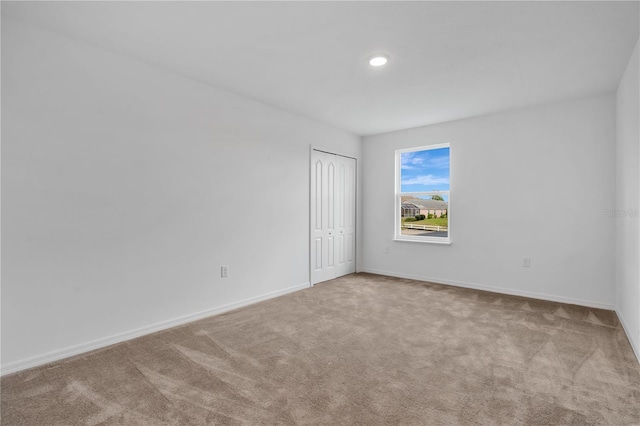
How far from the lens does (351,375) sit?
2266 mm

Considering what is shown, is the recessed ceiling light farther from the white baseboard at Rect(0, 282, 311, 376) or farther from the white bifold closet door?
the white baseboard at Rect(0, 282, 311, 376)

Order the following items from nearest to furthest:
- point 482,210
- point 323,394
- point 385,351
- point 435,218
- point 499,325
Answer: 1. point 323,394
2. point 385,351
3. point 499,325
4. point 482,210
5. point 435,218

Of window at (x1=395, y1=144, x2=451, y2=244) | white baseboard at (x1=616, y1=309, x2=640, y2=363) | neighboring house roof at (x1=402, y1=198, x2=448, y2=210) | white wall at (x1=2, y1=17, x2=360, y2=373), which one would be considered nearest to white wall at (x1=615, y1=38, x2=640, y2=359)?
white baseboard at (x1=616, y1=309, x2=640, y2=363)

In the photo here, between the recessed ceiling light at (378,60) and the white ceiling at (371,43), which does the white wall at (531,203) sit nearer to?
the white ceiling at (371,43)

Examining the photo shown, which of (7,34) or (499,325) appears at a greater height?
(7,34)

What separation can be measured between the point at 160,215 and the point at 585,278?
4885 mm

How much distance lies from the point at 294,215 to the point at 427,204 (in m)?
2.31

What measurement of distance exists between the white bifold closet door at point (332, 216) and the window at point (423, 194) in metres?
0.83

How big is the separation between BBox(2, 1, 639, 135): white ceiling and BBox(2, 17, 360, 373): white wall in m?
0.31

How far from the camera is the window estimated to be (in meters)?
5.12

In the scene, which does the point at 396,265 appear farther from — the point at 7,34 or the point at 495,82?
the point at 7,34

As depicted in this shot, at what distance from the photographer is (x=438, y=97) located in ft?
12.6

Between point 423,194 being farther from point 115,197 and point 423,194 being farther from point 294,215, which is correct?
point 115,197

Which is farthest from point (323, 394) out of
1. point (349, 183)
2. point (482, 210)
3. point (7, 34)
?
point (349, 183)
